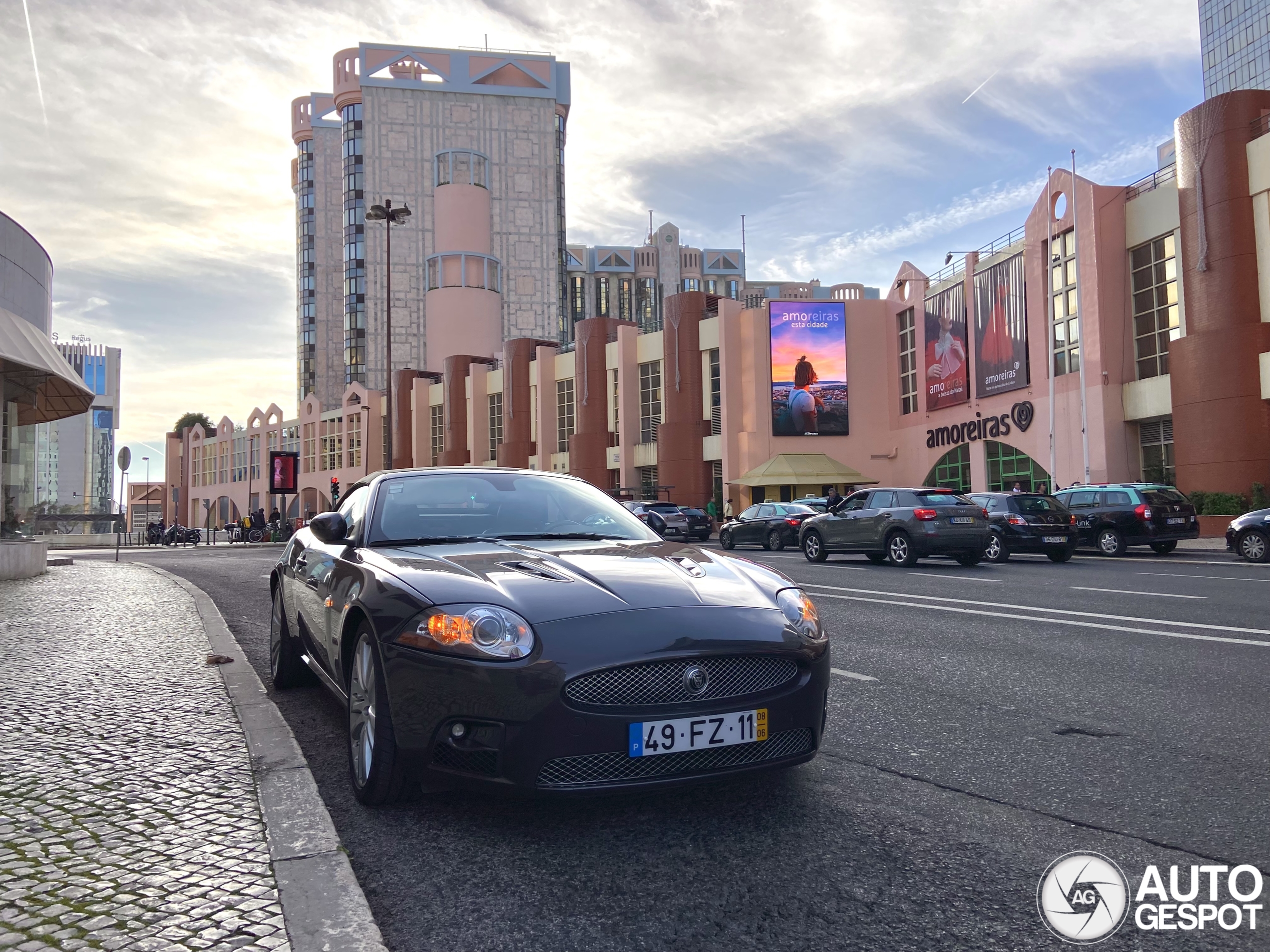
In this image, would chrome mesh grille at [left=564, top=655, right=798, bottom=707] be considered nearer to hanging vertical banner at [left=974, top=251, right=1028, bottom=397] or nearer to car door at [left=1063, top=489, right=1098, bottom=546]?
car door at [left=1063, top=489, right=1098, bottom=546]

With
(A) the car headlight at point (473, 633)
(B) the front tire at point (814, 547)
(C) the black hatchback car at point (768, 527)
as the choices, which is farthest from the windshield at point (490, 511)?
(C) the black hatchback car at point (768, 527)

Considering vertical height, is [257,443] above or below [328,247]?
below

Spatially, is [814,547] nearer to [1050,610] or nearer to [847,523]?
[847,523]

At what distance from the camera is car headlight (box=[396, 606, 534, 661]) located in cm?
323

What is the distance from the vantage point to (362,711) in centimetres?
384

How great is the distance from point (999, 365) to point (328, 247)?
94.3 metres

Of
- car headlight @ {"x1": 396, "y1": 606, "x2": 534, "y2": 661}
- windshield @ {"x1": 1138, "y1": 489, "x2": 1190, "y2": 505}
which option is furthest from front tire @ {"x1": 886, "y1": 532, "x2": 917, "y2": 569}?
car headlight @ {"x1": 396, "y1": 606, "x2": 534, "y2": 661}

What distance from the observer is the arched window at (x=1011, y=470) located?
33.3m

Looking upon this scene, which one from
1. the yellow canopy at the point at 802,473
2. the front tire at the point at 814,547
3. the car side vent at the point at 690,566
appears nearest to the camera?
the car side vent at the point at 690,566

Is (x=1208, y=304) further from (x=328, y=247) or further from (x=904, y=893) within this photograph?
(x=328, y=247)

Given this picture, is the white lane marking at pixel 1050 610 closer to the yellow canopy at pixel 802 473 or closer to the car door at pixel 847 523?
the car door at pixel 847 523

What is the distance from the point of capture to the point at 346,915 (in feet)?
8.67

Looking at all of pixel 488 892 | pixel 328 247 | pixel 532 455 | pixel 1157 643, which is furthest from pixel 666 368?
pixel 328 247

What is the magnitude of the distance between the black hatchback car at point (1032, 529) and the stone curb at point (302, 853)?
16110 millimetres
